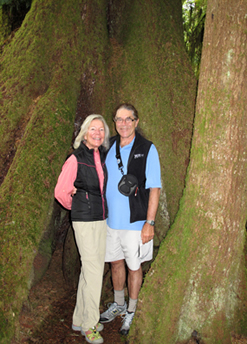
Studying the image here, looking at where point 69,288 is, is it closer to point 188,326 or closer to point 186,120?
point 188,326

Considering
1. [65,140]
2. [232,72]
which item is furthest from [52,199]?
[232,72]

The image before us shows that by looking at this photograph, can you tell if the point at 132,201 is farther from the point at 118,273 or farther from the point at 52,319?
the point at 52,319

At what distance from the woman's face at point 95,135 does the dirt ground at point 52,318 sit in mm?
2211

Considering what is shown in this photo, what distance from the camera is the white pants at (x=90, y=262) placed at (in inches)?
128

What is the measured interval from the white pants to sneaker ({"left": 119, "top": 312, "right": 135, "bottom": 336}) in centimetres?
42

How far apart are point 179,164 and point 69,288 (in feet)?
8.23

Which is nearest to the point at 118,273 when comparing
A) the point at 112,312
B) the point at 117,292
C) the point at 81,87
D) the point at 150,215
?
the point at 117,292

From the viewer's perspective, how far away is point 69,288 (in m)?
4.34

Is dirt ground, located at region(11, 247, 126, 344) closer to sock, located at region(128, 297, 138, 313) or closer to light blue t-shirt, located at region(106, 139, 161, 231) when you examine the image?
sock, located at region(128, 297, 138, 313)

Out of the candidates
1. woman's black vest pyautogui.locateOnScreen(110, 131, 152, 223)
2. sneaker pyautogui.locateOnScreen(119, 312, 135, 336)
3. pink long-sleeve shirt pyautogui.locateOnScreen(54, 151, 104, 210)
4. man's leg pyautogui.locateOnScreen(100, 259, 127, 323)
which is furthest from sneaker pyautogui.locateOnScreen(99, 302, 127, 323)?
pink long-sleeve shirt pyautogui.locateOnScreen(54, 151, 104, 210)

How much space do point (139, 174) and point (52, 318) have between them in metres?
2.26

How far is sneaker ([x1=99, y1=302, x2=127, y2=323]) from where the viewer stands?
379 cm

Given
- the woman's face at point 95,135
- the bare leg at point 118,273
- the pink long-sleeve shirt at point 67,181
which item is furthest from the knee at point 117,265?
the woman's face at point 95,135

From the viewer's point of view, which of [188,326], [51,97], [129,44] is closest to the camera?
[188,326]
